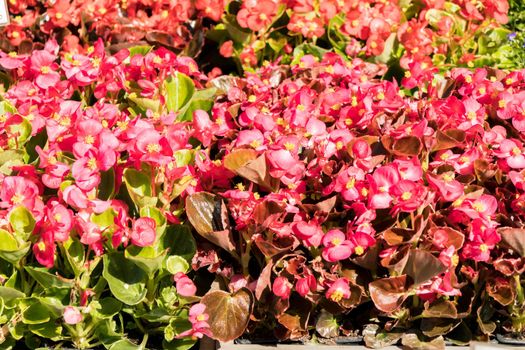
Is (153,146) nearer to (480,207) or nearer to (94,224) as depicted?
(94,224)

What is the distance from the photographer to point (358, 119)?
2.20 m

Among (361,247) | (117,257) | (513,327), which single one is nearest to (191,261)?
(117,257)

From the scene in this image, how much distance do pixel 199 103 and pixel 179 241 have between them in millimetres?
568

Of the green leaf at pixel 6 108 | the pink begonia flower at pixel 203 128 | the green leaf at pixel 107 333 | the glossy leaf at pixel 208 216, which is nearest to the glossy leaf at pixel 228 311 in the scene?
the glossy leaf at pixel 208 216

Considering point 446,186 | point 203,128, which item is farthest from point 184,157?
point 446,186

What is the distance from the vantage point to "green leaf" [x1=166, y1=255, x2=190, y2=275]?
6.30 ft

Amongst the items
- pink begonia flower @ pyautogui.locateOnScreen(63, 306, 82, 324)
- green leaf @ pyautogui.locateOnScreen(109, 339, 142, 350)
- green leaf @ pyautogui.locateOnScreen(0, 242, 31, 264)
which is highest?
green leaf @ pyautogui.locateOnScreen(0, 242, 31, 264)

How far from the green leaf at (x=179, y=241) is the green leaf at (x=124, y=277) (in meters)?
0.11

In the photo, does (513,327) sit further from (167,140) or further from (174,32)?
(174,32)

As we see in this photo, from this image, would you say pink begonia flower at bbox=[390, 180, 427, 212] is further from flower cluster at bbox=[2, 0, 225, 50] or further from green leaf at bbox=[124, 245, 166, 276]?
flower cluster at bbox=[2, 0, 225, 50]

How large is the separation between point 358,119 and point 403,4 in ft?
3.51

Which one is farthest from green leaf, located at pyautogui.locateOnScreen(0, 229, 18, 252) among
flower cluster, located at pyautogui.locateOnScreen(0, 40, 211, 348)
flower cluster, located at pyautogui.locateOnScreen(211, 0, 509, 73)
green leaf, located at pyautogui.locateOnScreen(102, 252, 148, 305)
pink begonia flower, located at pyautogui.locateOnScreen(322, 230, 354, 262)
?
flower cluster, located at pyautogui.locateOnScreen(211, 0, 509, 73)

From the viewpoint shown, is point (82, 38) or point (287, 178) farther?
point (82, 38)

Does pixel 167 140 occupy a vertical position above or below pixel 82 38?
above
